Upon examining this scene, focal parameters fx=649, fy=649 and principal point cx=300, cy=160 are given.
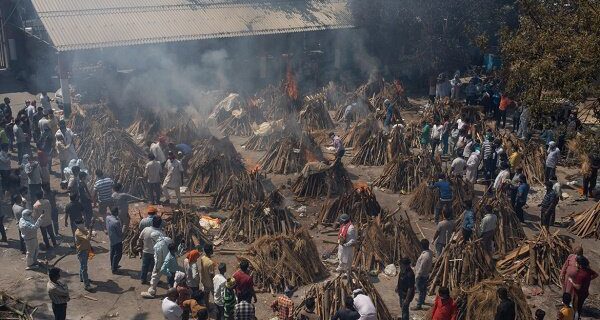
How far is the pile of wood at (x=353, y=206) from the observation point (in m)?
16.7

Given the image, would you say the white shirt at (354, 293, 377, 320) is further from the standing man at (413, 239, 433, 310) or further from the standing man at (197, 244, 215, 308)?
the standing man at (197, 244, 215, 308)

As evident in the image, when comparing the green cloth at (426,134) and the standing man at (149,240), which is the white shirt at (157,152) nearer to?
the standing man at (149,240)

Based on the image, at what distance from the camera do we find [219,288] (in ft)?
38.3

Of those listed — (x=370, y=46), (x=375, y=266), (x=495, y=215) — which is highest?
(x=370, y=46)

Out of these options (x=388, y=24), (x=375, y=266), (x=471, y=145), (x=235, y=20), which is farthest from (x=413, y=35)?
(x=375, y=266)

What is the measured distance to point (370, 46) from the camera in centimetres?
3534

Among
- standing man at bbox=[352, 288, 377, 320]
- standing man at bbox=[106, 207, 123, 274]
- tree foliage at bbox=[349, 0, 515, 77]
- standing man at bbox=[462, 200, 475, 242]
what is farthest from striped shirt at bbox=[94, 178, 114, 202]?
tree foliage at bbox=[349, 0, 515, 77]

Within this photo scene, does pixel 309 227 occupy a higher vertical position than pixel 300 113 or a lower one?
lower

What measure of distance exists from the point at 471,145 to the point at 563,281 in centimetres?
758

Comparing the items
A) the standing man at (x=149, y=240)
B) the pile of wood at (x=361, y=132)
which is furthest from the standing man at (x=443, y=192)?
the standing man at (x=149, y=240)

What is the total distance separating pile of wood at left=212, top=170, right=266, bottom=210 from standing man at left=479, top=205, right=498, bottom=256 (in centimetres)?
595

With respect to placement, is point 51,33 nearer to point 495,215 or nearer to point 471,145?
point 471,145

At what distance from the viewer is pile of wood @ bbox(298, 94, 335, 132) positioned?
82.3ft

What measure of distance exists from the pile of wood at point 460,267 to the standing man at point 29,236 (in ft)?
28.2
